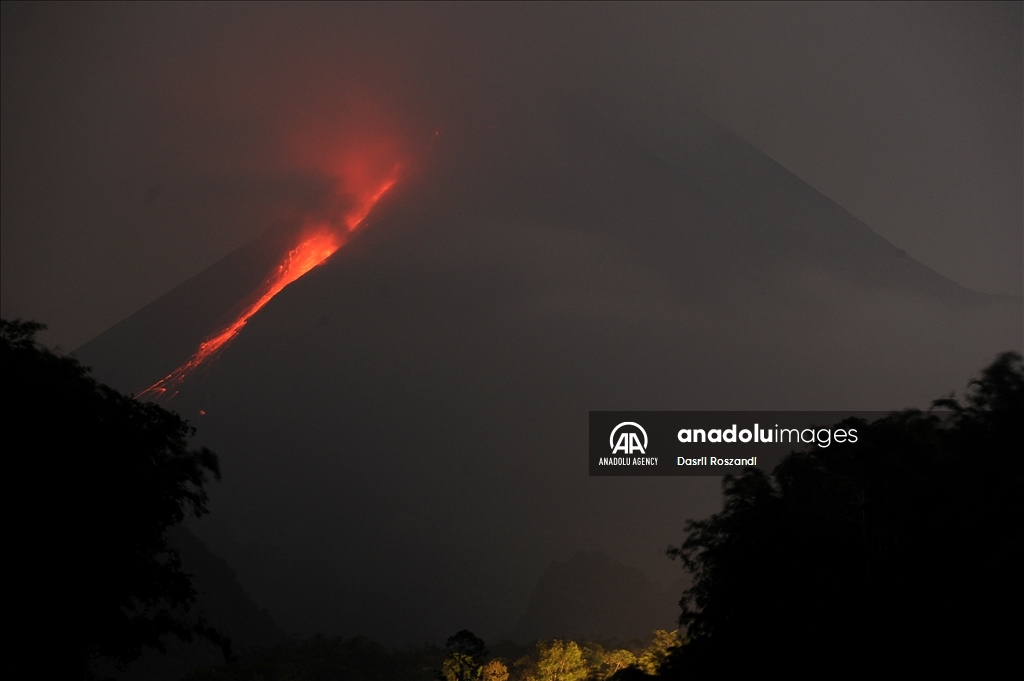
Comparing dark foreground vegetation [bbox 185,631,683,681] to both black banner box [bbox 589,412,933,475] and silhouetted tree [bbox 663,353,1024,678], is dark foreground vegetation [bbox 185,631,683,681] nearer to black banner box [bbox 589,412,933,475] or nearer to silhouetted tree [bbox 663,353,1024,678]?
silhouetted tree [bbox 663,353,1024,678]

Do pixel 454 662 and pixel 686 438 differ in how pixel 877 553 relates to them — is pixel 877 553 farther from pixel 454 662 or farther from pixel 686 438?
pixel 686 438

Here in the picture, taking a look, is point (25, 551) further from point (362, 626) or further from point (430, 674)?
point (362, 626)

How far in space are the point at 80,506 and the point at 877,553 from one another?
16.8 metres

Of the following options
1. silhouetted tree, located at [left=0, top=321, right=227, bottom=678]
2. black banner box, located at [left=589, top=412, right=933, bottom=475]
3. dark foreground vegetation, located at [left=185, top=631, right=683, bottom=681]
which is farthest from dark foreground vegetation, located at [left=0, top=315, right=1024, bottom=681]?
black banner box, located at [left=589, top=412, right=933, bottom=475]

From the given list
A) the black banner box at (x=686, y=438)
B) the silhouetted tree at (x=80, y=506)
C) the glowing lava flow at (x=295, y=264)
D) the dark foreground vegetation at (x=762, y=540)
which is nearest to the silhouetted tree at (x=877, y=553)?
the dark foreground vegetation at (x=762, y=540)

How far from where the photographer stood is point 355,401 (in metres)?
166

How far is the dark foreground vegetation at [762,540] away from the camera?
13672 millimetres

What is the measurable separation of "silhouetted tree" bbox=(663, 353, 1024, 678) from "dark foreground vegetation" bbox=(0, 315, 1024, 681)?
1.5 inches

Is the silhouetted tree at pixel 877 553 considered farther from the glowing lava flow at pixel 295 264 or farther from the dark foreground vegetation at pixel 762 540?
the glowing lava flow at pixel 295 264

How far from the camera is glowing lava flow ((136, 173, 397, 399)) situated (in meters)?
170

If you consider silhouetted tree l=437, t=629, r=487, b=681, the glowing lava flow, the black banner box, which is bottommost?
silhouetted tree l=437, t=629, r=487, b=681

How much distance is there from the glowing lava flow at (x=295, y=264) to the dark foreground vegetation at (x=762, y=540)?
160 m

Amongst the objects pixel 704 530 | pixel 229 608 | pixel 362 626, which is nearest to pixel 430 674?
pixel 704 530

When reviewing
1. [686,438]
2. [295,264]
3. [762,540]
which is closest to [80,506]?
[762,540]
